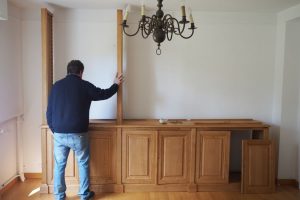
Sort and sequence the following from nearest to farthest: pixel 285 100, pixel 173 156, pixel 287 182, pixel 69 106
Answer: pixel 69 106
pixel 173 156
pixel 285 100
pixel 287 182

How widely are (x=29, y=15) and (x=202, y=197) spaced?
323 cm

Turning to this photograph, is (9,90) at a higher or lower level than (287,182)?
higher

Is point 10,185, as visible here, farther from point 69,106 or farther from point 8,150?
point 69,106

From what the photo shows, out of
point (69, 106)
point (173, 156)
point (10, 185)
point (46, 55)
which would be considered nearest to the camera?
point (69, 106)

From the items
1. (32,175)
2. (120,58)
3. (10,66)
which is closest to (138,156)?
(120,58)

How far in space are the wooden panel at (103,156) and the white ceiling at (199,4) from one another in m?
1.56

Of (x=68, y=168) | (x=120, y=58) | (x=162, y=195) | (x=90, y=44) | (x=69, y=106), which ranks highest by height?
(x=90, y=44)

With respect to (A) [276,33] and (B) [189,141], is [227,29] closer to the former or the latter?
(A) [276,33]

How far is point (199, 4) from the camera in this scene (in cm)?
339

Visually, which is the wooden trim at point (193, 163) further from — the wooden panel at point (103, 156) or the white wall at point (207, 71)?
the wooden panel at point (103, 156)

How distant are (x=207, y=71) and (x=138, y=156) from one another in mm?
1488

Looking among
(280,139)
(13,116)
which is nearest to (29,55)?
(13,116)

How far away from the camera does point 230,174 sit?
12.6 feet

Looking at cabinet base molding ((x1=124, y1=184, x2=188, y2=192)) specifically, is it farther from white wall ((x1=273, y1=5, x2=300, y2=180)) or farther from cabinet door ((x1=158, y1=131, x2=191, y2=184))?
white wall ((x1=273, y1=5, x2=300, y2=180))
